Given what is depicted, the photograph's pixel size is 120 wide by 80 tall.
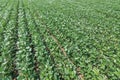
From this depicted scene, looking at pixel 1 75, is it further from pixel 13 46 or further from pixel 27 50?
pixel 13 46

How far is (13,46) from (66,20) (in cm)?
568

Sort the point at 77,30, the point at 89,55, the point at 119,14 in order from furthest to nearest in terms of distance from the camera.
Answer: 1. the point at 119,14
2. the point at 77,30
3. the point at 89,55

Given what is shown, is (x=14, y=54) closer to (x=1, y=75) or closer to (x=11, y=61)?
(x=11, y=61)

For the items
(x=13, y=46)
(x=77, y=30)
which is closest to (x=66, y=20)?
(x=77, y=30)

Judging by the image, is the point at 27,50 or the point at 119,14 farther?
the point at 119,14

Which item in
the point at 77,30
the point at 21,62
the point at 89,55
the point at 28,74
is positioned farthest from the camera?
the point at 77,30

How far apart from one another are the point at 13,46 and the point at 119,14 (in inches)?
366

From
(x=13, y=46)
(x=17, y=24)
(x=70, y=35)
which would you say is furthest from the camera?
(x=17, y=24)

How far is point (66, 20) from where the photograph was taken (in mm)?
13836

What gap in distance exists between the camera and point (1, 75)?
255 inches

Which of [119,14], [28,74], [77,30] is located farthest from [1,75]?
[119,14]

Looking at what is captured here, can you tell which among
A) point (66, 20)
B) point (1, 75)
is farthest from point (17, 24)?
point (1, 75)

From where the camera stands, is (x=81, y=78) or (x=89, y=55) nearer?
(x=81, y=78)

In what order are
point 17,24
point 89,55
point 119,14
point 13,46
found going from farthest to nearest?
point 119,14
point 17,24
point 13,46
point 89,55
